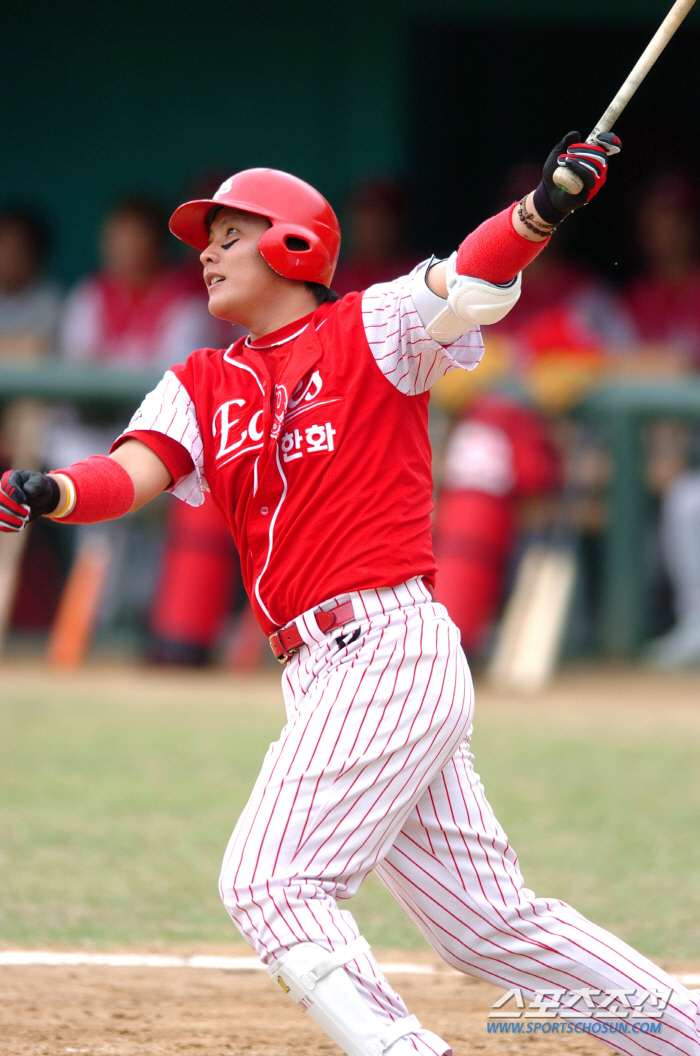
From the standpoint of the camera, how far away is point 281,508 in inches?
93.7

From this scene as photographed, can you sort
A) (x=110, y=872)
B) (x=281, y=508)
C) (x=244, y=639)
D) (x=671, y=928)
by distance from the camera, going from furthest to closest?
(x=244, y=639), (x=110, y=872), (x=671, y=928), (x=281, y=508)

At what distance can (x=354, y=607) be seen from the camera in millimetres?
2309

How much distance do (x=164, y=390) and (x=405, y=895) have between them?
976 mm

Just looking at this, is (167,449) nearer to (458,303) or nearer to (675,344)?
(458,303)

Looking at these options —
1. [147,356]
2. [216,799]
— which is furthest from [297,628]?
[147,356]

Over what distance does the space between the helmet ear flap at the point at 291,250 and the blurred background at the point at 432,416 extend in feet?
5.75

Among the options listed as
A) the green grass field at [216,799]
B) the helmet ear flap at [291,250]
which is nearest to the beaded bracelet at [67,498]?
the helmet ear flap at [291,250]

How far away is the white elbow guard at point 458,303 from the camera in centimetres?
223

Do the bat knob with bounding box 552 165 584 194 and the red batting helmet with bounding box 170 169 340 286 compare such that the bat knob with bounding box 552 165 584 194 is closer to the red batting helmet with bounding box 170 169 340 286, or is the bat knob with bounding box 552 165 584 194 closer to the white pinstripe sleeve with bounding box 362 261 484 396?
the white pinstripe sleeve with bounding box 362 261 484 396

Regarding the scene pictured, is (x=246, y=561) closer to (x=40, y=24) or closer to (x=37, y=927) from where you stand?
(x=37, y=927)

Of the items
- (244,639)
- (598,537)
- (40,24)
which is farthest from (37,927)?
(40,24)

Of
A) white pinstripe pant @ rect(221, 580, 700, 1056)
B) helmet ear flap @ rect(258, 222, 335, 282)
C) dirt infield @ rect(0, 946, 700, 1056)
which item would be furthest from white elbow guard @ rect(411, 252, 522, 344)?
dirt infield @ rect(0, 946, 700, 1056)

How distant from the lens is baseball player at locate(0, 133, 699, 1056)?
7.05ft

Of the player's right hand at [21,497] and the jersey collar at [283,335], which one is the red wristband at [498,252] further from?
the player's right hand at [21,497]
